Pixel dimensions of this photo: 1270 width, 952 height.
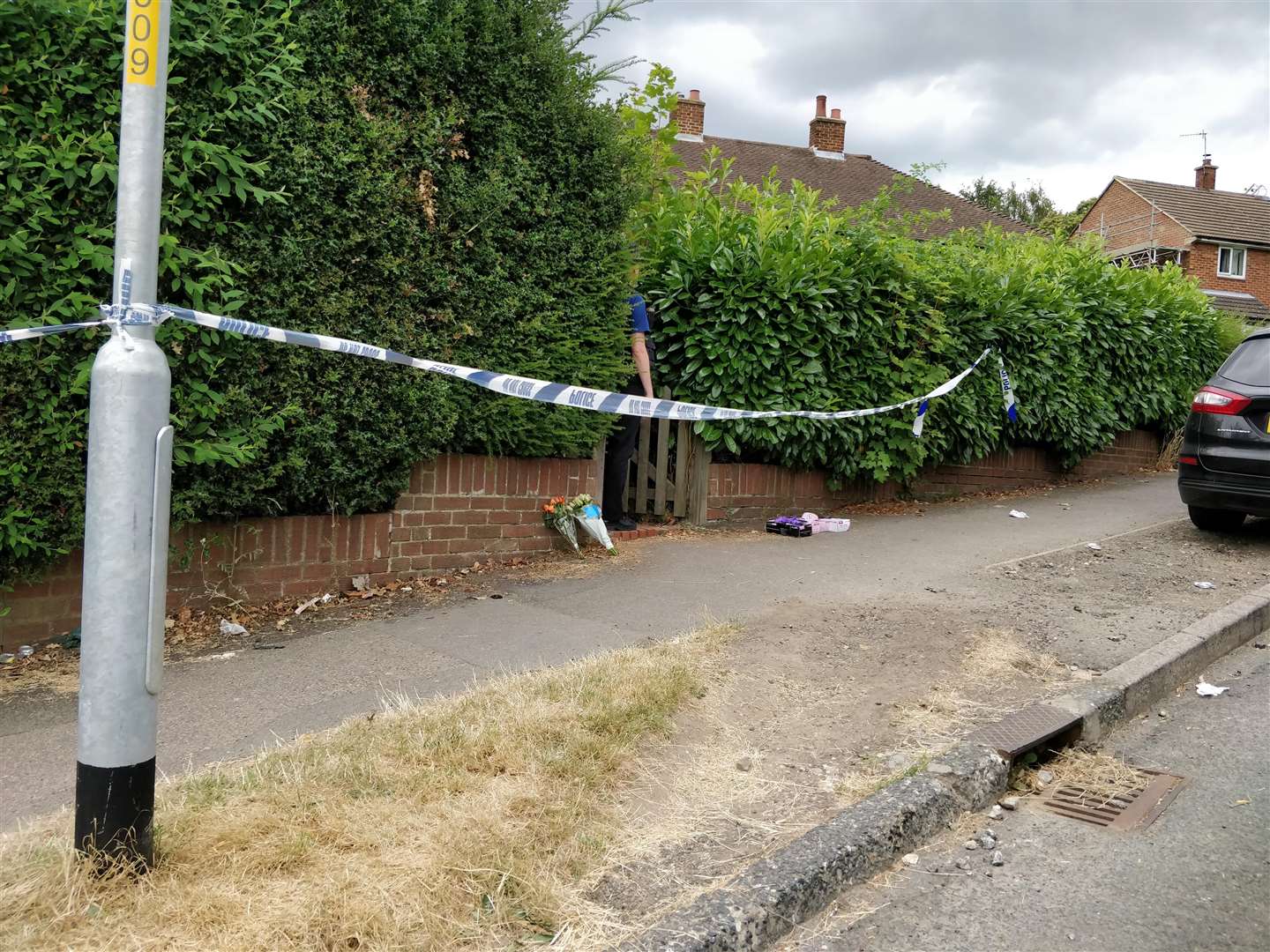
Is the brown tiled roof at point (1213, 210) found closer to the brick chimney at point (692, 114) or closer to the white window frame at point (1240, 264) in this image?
the white window frame at point (1240, 264)

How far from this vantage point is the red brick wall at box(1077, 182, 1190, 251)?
127 ft

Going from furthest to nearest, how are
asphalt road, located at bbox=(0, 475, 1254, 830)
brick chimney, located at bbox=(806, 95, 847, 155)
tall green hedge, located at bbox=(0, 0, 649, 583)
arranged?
brick chimney, located at bbox=(806, 95, 847, 155) < tall green hedge, located at bbox=(0, 0, 649, 583) < asphalt road, located at bbox=(0, 475, 1254, 830)

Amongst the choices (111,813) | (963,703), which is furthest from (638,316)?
(111,813)

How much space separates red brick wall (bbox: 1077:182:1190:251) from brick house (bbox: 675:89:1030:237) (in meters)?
10.8

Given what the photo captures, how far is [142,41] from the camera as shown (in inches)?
98.5

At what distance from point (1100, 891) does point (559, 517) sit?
4.70m

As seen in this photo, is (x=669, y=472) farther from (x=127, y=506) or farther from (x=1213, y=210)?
(x=1213, y=210)

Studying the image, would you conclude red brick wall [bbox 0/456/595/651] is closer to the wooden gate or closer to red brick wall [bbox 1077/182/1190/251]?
the wooden gate

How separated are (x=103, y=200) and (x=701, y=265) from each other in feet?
16.2

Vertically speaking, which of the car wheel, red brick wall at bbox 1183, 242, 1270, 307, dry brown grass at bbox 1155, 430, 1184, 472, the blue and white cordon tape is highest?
red brick wall at bbox 1183, 242, 1270, 307

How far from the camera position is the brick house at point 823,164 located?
27.1 m

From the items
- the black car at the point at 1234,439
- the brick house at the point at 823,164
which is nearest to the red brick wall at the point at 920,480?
the black car at the point at 1234,439

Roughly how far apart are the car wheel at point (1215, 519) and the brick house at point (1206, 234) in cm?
3078

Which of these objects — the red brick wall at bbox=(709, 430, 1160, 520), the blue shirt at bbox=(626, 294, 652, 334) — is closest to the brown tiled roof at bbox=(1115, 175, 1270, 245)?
the red brick wall at bbox=(709, 430, 1160, 520)
